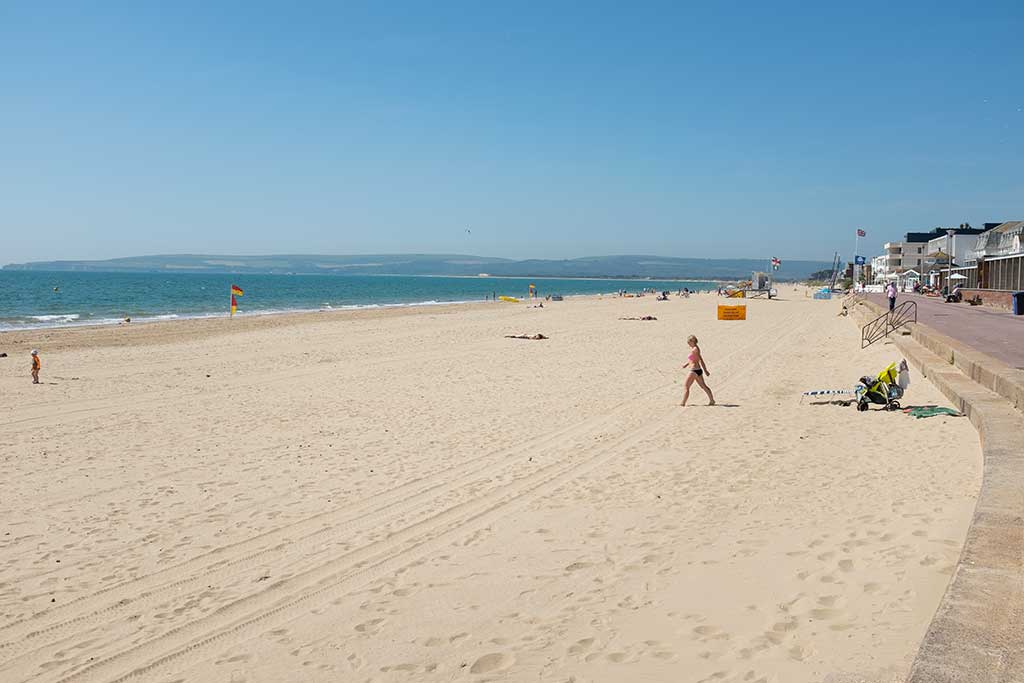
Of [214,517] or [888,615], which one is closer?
[888,615]

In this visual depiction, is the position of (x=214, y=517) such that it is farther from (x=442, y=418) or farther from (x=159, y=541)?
(x=442, y=418)

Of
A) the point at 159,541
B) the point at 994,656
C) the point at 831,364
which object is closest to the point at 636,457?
the point at 159,541

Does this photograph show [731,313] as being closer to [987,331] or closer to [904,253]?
[987,331]

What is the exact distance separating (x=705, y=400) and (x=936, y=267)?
59.8m

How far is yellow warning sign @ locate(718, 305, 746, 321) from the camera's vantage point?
1419 inches

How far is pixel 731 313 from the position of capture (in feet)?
120

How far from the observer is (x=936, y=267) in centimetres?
6381

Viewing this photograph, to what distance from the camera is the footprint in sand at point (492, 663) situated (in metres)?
3.92

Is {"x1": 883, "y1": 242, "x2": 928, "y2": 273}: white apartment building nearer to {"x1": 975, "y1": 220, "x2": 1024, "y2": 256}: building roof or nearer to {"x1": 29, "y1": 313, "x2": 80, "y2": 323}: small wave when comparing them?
{"x1": 975, "y1": 220, "x2": 1024, "y2": 256}: building roof

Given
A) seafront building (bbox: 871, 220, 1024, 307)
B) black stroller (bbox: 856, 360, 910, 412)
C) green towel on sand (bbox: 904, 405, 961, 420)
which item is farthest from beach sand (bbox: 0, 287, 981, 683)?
seafront building (bbox: 871, 220, 1024, 307)

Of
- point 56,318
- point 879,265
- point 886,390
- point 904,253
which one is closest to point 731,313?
point 886,390

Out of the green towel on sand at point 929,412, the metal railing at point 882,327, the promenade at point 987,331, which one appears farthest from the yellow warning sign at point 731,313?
the green towel on sand at point 929,412

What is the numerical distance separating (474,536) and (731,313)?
106ft

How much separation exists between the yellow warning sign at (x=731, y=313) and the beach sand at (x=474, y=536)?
23.3 m
